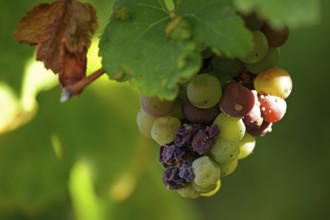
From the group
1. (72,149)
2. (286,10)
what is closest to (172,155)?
(286,10)

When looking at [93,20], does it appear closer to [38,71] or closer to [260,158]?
[38,71]

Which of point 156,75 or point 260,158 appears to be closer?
point 156,75

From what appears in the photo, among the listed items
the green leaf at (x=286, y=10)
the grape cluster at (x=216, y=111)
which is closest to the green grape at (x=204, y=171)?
the grape cluster at (x=216, y=111)

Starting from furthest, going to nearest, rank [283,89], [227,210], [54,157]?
[227,210] → [54,157] → [283,89]

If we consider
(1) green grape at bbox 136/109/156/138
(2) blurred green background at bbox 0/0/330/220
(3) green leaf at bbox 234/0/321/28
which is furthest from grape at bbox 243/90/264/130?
(2) blurred green background at bbox 0/0/330/220

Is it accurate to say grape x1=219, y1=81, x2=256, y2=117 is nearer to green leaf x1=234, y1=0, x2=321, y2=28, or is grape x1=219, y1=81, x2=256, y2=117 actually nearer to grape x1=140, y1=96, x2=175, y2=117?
grape x1=140, y1=96, x2=175, y2=117

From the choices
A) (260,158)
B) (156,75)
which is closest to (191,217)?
(260,158)

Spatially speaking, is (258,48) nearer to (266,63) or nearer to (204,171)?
(266,63)
